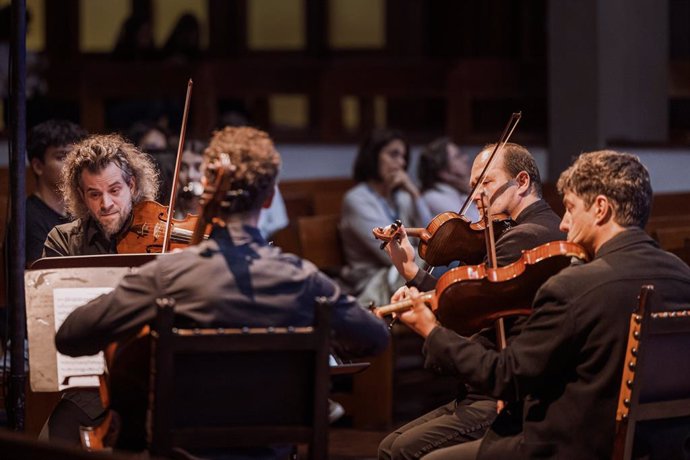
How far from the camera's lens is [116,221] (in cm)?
369

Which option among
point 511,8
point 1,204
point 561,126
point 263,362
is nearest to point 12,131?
point 263,362

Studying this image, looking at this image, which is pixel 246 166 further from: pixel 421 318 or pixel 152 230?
pixel 152 230

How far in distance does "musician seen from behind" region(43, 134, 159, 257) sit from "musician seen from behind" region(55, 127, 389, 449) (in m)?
0.95

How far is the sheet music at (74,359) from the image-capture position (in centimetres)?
300

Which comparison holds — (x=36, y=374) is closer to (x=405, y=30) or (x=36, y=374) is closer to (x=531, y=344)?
(x=531, y=344)

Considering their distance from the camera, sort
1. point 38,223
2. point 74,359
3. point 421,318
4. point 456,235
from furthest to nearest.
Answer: point 38,223 < point 456,235 < point 74,359 < point 421,318

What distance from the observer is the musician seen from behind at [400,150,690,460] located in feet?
9.16

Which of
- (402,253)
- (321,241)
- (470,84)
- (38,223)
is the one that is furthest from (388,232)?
(470,84)

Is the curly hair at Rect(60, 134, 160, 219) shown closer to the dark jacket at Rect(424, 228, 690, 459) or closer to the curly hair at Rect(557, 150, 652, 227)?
the dark jacket at Rect(424, 228, 690, 459)

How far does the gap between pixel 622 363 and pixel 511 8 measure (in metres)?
7.55

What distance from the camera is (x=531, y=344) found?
2.80 m

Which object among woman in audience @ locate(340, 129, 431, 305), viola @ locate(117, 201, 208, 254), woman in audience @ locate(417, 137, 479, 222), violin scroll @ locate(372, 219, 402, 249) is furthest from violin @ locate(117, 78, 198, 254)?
woman in audience @ locate(417, 137, 479, 222)

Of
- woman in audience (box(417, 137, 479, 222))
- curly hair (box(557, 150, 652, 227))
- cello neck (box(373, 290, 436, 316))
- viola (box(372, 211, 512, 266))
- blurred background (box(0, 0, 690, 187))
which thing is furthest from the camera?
blurred background (box(0, 0, 690, 187))

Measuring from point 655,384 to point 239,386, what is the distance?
90 centimetres
